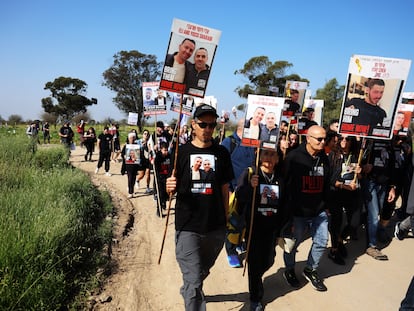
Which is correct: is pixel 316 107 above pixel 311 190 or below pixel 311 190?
above

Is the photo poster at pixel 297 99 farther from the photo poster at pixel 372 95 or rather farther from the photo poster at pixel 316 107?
the photo poster at pixel 372 95

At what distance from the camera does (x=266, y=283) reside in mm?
4785

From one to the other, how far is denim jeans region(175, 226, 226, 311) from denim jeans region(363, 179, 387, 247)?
3634 mm

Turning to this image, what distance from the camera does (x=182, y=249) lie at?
3.38 meters

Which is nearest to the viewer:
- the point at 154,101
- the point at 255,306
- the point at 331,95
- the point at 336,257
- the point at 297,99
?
the point at 255,306

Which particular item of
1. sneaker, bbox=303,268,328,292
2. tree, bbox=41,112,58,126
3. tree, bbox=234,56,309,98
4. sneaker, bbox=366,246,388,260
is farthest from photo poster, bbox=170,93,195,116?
tree, bbox=41,112,58,126

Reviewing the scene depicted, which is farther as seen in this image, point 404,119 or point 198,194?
point 404,119

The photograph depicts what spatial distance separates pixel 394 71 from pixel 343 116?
0.92m

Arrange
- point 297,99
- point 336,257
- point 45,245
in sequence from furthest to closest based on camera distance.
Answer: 1. point 297,99
2. point 336,257
3. point 45,245

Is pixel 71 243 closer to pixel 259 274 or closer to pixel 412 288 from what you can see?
pixel 259 274

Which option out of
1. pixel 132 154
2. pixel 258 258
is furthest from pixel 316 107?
pixel 258 258

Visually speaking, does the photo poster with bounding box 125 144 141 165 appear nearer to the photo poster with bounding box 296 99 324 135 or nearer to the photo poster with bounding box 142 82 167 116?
the photo poster with bounding box 142 82 167 116

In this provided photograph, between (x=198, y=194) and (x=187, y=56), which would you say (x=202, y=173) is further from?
(x=187, y=56)

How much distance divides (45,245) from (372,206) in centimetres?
534
